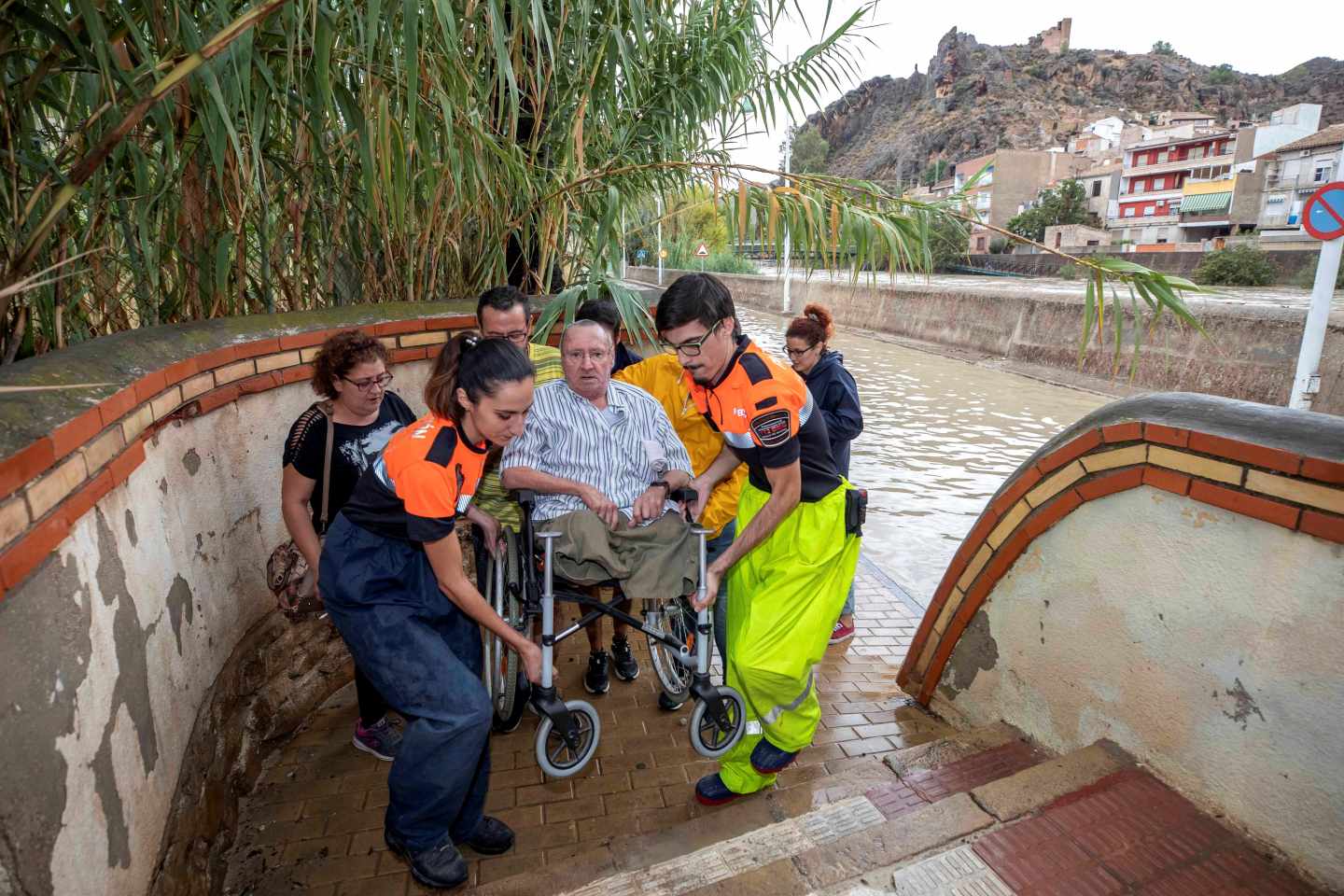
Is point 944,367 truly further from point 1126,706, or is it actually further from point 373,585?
point 373,585

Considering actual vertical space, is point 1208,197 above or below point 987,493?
above

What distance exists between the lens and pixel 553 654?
2410 mm

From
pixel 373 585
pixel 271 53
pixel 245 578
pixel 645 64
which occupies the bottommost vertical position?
pixel 245 578

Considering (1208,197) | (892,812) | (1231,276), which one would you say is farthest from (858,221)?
(1208,197)

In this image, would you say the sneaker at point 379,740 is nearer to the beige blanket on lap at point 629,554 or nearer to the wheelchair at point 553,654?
the wheelchair at point 553,654

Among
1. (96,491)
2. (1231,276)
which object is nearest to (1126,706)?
(96,491)

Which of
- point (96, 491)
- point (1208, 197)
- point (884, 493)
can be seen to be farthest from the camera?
point (1208, 197)

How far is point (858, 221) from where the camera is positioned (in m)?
3.13

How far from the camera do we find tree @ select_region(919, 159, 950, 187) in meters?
76.8

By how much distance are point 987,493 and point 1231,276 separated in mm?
18947

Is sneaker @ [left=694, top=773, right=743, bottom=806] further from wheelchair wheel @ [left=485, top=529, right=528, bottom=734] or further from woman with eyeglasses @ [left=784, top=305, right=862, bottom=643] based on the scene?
woman with eyeglasses @ [left=784, top=305, right=862, bottom=643]

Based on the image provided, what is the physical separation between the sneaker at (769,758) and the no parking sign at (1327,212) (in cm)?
641

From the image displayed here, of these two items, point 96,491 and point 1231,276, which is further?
point 1231,276

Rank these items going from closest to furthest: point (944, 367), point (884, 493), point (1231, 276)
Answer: point (884, 493) → point (944, 367) → point (1231, 276)
